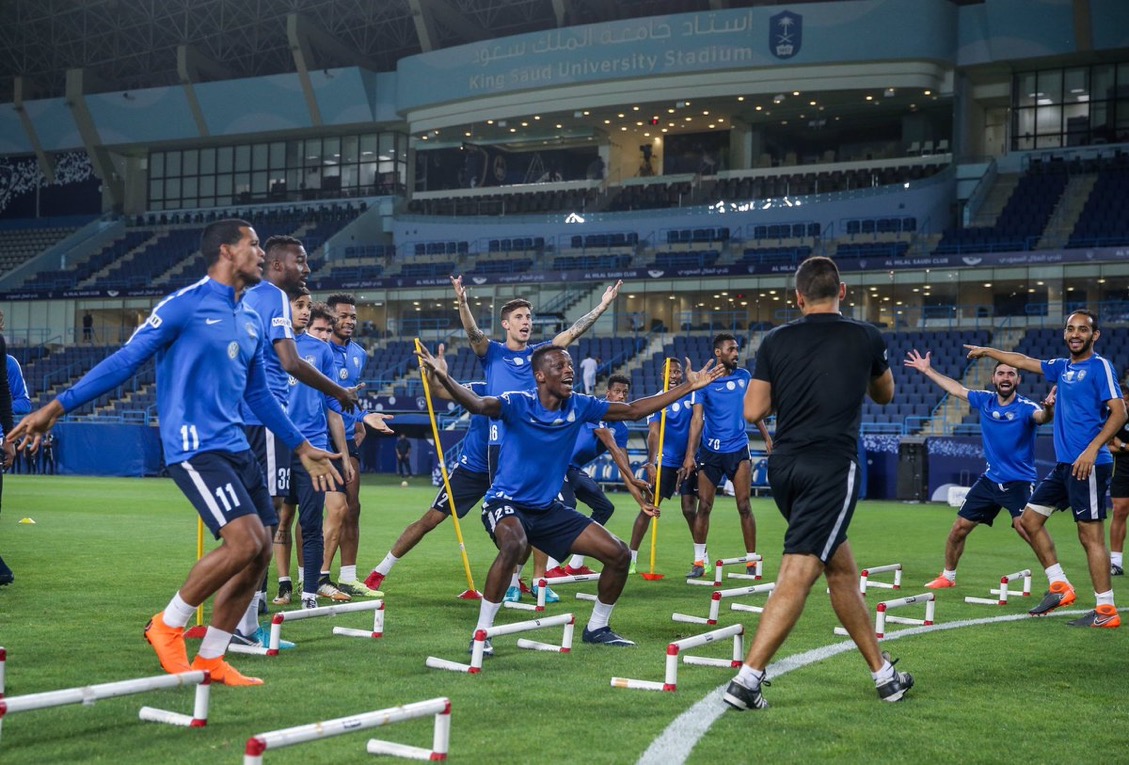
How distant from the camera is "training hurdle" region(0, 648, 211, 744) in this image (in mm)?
4566

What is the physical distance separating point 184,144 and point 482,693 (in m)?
60.2

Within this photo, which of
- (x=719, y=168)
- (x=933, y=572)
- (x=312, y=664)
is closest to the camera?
(x=312, y=664)

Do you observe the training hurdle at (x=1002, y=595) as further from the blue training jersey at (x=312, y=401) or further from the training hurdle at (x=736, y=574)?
the blue training jersey at (x=312, y=401)

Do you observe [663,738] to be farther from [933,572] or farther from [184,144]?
[184,144]

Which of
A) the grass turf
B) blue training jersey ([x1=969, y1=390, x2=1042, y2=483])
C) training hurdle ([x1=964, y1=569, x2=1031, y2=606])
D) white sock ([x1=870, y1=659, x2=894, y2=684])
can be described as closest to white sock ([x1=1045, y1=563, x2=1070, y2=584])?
training hurdle ([x1=964, y1=569, x2=1031, y2=606])

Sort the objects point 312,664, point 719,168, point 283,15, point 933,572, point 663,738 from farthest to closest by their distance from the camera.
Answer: point 283,15, point 719,168, point 933,572, point 312,664, point 663,738

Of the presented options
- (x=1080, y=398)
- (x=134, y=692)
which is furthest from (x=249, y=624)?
(x=1080, y=398)

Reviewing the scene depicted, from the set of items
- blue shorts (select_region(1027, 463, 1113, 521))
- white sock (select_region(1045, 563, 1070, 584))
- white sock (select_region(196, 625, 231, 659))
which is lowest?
white sock (select_region(1045, 563, 1070, 584))

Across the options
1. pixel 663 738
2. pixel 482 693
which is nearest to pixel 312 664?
pixel 482 693

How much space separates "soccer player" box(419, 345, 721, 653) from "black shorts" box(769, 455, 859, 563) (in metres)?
1.51

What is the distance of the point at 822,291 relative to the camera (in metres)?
6.30

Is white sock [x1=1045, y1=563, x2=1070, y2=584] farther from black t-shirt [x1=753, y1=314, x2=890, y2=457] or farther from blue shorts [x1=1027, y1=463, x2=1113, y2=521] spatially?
black t-shirt [x1=753, y1=314, x2=890, y2=457]

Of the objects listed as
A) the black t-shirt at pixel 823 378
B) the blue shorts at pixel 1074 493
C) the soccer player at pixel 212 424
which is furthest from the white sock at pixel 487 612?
the blue shorts at pixel 1074 493

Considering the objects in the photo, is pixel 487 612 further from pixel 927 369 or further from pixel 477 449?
pixel 927 369
